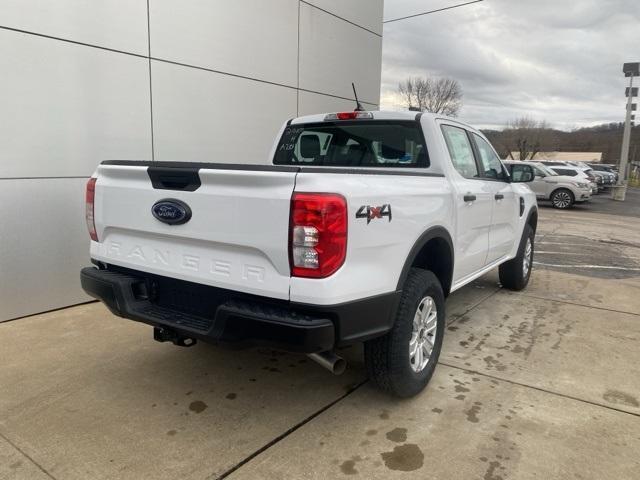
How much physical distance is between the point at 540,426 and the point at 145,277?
2552mm

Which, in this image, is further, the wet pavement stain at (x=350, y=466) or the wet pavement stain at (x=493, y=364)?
the wet pavement stain at (x=493, y=364)

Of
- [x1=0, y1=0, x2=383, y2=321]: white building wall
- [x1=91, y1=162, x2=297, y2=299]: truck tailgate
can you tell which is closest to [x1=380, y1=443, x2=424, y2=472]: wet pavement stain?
[x1=91, y1=162, x2=297, y2=299]: truck tailgate

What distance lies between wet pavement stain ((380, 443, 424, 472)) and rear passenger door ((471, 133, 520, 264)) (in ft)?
7.94

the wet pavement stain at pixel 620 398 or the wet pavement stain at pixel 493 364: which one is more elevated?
the wet pavement stain at pixel 493 364

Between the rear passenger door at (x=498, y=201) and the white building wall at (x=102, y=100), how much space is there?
2.06 meters

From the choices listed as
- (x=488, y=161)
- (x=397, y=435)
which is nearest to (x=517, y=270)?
(x=488, y=161)

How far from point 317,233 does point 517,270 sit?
14.0 ft

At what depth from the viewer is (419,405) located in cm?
324

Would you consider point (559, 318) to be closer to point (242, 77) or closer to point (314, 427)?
point (314, 427)

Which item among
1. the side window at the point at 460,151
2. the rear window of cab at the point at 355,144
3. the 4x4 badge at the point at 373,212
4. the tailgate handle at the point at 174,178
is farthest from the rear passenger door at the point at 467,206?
the tailgate handle at the point at 174,178

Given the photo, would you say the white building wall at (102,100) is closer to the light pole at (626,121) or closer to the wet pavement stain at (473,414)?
the wet pavement stain at (473,414)

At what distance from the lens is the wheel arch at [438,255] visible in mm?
3273

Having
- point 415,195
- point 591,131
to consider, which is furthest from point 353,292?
point 591,131

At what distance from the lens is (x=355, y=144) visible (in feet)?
13.6
